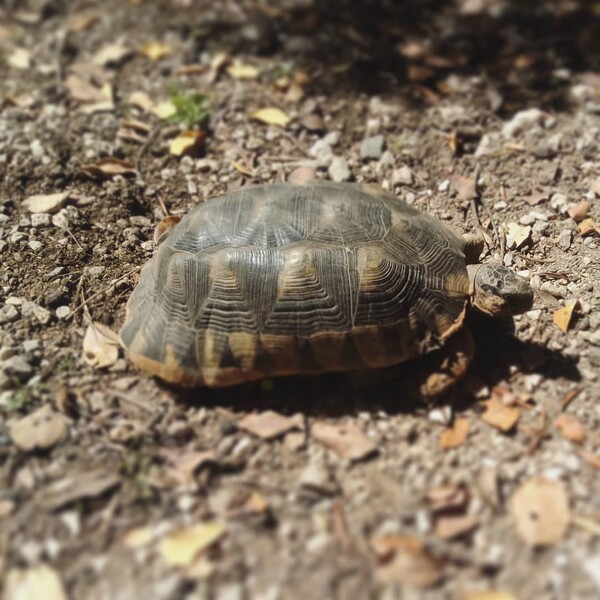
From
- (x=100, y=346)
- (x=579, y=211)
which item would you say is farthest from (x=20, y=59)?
(x=579, y=211)

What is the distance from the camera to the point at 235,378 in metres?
2.50

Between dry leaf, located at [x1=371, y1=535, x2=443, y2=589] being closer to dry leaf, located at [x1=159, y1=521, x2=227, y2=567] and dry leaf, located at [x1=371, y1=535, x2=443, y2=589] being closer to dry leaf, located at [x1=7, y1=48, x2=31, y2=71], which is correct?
dry leaf, located at [x1=159, y1=521, x2=227, y2=567]

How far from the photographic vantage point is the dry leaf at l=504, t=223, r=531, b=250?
3188 mm

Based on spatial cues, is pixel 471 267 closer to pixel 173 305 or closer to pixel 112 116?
pixel 173 305

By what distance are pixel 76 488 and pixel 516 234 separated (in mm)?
2328

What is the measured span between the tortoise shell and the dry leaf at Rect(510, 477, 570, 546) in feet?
2.05

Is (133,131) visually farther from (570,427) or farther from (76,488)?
(570,427)

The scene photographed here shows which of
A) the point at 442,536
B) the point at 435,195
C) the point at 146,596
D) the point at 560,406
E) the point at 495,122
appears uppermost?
the point at 495,122

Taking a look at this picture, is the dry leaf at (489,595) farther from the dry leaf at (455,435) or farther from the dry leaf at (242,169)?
the dry leaf at (242,169)

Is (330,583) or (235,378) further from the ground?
(235,378)

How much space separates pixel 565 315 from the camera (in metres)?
2.82

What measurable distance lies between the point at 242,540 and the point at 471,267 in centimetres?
148

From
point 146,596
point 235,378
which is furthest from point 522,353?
point 146,596

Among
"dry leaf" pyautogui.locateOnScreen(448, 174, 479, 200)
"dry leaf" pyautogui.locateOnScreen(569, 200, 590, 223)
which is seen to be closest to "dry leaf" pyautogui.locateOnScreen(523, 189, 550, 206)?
"dry leaf" pyautogui.locateOnScreen(569, 200, 590, 223)
